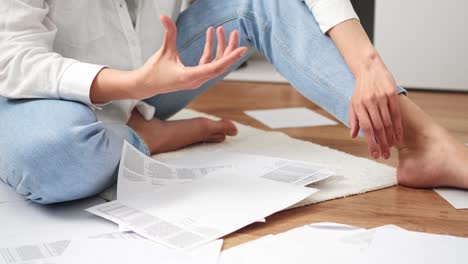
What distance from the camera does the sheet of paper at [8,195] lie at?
0.97m

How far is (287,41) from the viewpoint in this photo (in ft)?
3.44

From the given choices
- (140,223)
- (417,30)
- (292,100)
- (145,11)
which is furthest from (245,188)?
(417,30)

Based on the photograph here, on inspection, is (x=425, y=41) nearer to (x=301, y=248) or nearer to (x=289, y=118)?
(x=289, y=118)

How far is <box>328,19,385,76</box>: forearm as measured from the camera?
0.91 m

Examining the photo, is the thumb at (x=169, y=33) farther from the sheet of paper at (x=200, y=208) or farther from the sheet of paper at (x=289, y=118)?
the sheet of paper at (x=289, y=118)

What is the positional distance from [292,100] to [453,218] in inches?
41.6

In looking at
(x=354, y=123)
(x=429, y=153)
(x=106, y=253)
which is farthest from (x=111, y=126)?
(x=429, y=153)

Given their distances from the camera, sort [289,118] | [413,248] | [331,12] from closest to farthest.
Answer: [413,248], [331,12], [289,118]

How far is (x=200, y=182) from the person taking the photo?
97 cm

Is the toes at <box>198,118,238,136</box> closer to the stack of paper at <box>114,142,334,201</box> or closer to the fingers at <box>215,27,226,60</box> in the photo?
the stack of paper at <box>114,142,334,201</box>

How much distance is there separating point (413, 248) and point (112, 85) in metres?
0.49

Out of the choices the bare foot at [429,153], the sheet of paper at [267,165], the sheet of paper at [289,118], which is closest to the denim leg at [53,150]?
the sheet of paper at [267,165]

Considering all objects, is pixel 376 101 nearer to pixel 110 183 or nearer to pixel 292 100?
pixel 110 183

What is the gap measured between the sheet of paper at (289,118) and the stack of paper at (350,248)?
2.40 ft
